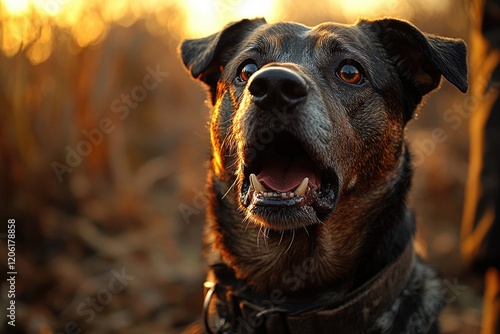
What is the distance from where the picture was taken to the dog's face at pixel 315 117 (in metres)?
2.95

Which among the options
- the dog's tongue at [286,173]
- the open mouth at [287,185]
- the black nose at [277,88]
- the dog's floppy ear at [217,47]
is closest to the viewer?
the black nose at [277,88]

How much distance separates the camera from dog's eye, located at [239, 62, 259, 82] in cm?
346

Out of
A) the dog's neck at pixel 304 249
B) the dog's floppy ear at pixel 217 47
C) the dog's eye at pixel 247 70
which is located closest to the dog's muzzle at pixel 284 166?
the dog's neck at pixel 304 249

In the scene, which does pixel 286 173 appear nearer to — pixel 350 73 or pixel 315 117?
pixel 315 117

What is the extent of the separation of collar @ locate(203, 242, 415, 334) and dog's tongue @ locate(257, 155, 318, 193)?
0.62 meters

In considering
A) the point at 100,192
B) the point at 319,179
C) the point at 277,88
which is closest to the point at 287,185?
the point at 319,179

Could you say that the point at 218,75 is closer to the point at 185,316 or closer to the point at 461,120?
the point at 185,316

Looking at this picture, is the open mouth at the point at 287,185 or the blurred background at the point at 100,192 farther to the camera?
the blurred background at the point at 100,192

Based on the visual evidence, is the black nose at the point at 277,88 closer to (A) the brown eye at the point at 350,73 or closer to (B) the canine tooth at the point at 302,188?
(B) the canine tooth at the point at 302,188

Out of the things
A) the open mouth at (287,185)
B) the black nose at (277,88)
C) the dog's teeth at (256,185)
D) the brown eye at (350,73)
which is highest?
the black nose at (277,88)

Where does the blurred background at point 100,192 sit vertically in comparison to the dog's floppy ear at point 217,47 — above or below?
below

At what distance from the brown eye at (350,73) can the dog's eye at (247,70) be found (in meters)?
A: 0.49

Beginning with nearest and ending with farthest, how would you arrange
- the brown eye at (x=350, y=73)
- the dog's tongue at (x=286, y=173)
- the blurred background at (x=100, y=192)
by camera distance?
1. the dog's tongue at (x=286, y=173)
2. the brown eye at (x=350, y=73)
3. the blurred background at (x=100, y=192)

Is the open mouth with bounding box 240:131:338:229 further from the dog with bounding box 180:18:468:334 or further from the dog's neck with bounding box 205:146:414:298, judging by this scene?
the dog's neck with bounding box 205:146:414:298
